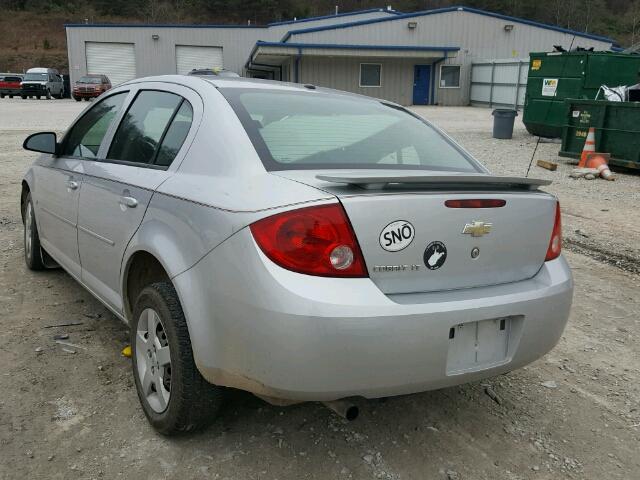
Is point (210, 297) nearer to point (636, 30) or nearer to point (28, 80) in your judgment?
point (28, 80)

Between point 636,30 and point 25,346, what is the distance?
67777 mm

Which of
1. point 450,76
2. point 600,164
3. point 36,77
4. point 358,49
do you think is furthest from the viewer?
point 36,77

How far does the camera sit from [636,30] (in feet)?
193

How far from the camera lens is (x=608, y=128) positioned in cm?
1155

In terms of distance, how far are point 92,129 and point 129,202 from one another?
1177 mm

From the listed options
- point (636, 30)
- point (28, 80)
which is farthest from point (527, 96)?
point (636, 30)

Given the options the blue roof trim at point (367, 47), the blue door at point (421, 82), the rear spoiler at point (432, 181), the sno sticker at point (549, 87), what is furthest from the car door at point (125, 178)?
the blue door at point (421, 82)

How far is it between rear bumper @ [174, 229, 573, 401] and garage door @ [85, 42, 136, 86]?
4200 centimetres

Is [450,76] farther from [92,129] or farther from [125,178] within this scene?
[125,178]

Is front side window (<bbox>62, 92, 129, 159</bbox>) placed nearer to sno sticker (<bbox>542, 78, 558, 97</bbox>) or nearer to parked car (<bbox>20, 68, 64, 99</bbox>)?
sno sticker (<bbox>542, 78, 558, 97</bbox>)

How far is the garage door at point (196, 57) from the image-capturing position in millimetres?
41062

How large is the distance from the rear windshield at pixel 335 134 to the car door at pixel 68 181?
1.16 metres

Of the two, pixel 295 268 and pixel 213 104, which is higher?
pixel 213 104

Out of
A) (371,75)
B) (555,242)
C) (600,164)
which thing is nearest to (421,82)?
(371,75)
